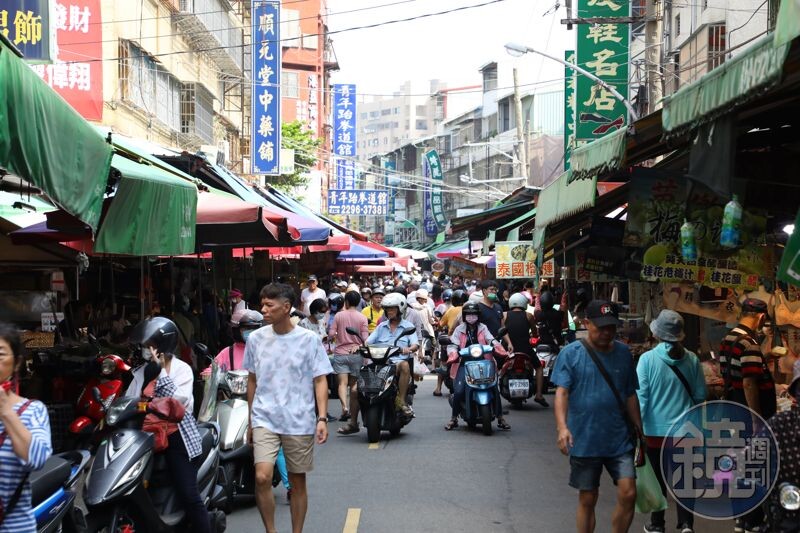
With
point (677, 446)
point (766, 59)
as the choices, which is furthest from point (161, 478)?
point (766, 59)

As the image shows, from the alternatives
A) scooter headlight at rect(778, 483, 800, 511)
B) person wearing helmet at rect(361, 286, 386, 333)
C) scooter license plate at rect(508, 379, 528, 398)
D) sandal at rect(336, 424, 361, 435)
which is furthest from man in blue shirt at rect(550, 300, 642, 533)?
person wearing helmet at rect(361, 286, 386, 333)

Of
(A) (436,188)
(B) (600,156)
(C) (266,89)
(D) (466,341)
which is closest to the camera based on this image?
(B) (600,156)

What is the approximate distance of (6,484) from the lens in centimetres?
456

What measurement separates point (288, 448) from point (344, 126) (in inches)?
2385

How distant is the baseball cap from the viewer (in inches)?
278

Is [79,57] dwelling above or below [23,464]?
above

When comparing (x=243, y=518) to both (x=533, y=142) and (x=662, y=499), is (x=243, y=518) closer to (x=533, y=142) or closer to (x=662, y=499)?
Answer: (x=662, y=499)

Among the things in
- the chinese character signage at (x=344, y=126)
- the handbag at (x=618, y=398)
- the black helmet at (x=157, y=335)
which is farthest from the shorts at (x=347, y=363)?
the chinese character signage at (x=344, y=126)

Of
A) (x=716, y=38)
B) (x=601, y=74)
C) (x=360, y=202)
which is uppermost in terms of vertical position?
(x=716, y=38)

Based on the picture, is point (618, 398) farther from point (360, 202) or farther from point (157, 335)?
point (360, 202)

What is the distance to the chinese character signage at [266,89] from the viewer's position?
31.0 m

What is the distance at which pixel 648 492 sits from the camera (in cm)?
769

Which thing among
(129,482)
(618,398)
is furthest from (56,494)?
(618,398)

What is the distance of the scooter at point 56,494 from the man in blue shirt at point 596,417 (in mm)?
3156
